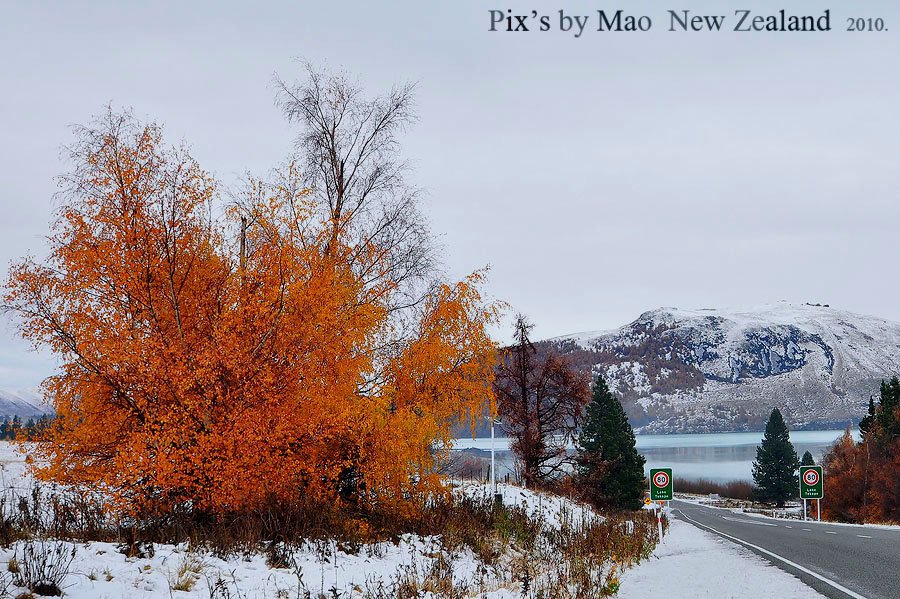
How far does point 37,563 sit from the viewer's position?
7918 mm

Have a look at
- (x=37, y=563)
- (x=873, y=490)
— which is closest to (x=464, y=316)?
(x=37, y=563)

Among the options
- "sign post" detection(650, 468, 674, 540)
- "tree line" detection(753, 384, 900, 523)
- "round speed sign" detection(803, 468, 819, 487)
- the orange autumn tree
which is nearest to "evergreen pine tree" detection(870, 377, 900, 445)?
"tree line" detection(753, 384, 900, 523)

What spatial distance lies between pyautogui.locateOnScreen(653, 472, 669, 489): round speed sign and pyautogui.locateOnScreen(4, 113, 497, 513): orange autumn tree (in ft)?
33.6

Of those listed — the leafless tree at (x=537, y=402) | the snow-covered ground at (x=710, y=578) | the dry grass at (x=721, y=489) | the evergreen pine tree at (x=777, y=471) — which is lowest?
the dry grass at (x=721, y=489)

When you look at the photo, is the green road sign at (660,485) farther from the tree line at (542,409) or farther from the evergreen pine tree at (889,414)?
the evergreen pine tree at (889,414)

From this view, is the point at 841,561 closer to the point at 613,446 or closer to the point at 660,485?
the point at 660,485

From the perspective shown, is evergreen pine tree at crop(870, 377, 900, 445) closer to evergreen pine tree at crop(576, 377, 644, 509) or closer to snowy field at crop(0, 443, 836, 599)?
evergreen pine tree at crop(576, 377, 644, 509)

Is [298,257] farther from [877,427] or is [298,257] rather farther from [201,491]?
[877,427]

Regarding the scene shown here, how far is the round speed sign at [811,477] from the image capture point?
47.8 meters

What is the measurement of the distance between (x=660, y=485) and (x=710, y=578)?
11.3m

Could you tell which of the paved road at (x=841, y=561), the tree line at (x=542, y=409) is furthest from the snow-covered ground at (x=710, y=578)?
the tree line at (x=542, y=409)

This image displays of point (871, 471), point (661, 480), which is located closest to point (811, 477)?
point (871, 471)

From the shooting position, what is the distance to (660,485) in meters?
23.5

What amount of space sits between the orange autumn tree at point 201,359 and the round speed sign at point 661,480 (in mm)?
10245
